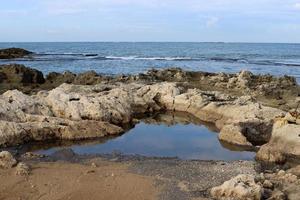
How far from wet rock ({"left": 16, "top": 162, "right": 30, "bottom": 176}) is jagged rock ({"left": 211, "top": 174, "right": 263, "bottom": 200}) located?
4769 millimetres

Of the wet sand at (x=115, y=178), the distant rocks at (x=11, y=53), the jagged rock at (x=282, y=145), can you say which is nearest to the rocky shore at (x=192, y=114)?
the jagged rock at (x=282, y=145)

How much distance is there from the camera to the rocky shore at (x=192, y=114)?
37.5 feet

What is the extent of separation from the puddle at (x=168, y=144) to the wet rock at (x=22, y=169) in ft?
8.41

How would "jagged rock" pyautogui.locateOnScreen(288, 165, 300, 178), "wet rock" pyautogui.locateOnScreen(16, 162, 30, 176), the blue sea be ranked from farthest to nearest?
1. the blue sea
2. "jagged rock" pyautogui.locateOnScreen(288, 165, 300, 178)
3. "wet rock" pyautogui.locateOnScreen(16, 162, 30, 176)

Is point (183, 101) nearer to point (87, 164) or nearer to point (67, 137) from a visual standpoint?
point (67, 137)

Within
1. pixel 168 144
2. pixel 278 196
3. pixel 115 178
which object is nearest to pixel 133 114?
pixel 168 144

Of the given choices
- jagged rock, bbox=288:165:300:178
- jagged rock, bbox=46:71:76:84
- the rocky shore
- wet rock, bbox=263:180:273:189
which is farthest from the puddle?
jagged rock, bbox=46:71:76:84

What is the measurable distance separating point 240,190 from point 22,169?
5.55 m

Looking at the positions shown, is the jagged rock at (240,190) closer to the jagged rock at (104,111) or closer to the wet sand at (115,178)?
the wet sand at (115,178)

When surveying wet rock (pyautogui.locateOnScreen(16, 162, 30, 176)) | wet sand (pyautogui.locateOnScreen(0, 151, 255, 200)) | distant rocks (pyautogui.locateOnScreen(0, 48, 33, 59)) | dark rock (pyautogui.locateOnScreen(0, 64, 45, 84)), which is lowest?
distant rocks (pyautogui.locateOnScreen(0, 48, 33, 59))

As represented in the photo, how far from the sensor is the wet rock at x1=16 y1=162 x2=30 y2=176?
1182cm

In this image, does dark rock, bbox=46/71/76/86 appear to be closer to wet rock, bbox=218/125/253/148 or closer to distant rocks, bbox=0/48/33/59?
wet rock, bbox=218/125/253/148

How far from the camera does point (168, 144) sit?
1638 centimetres

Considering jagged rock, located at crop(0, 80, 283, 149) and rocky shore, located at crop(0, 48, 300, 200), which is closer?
rocky shore, located at crop(0, 48, 300, 200)
